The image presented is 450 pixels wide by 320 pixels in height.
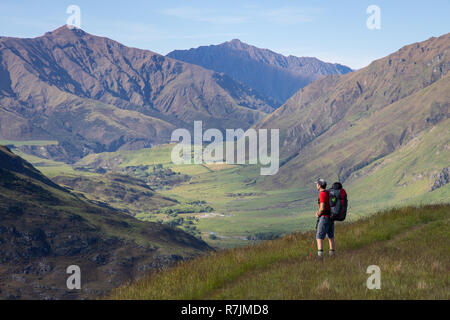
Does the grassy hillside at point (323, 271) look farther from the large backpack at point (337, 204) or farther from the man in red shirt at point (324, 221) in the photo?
the large backpack at point (337, 204)

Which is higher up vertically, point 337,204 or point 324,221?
point 337,204

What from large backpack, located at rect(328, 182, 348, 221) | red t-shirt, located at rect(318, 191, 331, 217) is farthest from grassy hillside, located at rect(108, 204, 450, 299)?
red t-shirt, located at rect(318, 191, 331, 217)

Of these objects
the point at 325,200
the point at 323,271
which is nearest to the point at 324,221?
the point at 325,200

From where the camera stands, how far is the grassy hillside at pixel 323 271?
14.0m

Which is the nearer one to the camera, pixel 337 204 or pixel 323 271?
pixel 323 271

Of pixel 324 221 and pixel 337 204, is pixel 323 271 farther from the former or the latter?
pixel 337 204

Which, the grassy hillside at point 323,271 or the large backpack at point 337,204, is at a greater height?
the large backpack at point 337,204

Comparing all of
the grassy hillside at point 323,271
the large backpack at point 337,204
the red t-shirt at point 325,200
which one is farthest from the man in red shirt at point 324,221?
the grassy hillside at point 323,271

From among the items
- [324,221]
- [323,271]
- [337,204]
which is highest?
[337,204]

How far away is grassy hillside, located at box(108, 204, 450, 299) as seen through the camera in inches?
552

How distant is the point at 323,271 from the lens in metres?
16.4

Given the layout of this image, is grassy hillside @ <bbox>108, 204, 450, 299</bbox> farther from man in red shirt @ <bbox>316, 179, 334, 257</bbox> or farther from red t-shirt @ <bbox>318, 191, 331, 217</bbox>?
red t-shirt @ <bbox>318, 191, 331, 217</bbox>

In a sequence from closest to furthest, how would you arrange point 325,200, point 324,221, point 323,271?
point 323,271 < point 324,221 < point 325,200

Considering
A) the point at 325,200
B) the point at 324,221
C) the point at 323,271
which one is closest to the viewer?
the point at 323,271
